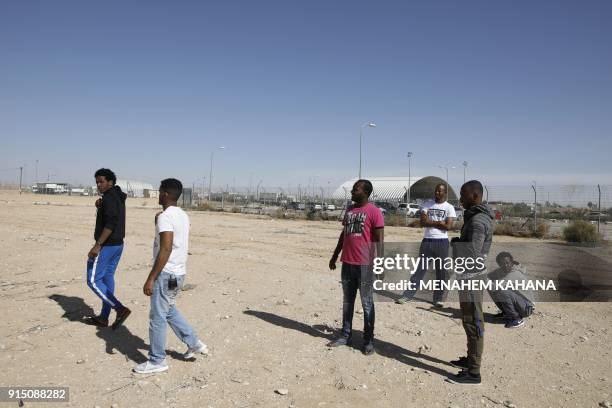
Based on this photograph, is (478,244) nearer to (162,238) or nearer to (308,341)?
(308,341)

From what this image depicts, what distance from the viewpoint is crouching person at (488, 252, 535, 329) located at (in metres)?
5.48

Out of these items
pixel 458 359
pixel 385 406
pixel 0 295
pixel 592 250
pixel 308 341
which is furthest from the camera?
pixel 592 250

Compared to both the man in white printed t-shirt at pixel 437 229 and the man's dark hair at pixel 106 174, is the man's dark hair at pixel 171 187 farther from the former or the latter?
the man in white printed t-shirt at pixel 437 229

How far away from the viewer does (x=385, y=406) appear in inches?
134

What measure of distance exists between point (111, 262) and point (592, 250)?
14991mm

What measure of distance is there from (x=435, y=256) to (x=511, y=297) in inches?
43.2

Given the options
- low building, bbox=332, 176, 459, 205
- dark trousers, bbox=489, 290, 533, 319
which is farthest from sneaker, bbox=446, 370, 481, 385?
low building, bbox=332, 176, 459, 205

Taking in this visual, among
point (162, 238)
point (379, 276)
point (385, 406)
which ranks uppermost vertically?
point (162, 238)

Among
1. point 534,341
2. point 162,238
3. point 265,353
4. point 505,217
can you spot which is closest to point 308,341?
point 265,353

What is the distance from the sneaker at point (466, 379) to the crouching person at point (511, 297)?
1907mm

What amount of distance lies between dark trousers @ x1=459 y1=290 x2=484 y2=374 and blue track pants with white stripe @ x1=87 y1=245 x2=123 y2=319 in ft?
12.0

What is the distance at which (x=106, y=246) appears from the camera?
15.6 feet

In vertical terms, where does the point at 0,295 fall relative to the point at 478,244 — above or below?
below

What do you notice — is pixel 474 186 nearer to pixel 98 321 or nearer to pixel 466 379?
pixel 466 379
